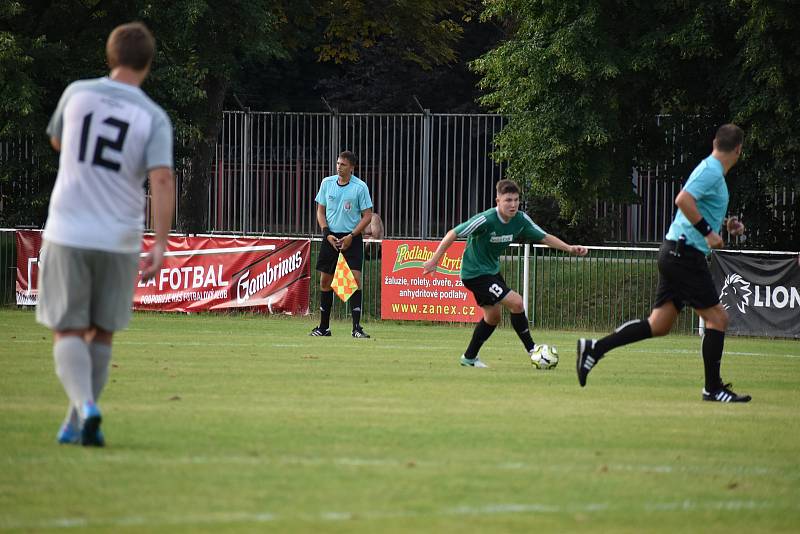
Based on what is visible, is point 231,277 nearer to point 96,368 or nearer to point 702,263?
point 702,263

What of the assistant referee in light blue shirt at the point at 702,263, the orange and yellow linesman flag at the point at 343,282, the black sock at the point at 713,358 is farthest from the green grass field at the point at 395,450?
the orange and yellow linesman flag at the point at 343,282

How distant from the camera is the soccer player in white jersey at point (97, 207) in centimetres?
696

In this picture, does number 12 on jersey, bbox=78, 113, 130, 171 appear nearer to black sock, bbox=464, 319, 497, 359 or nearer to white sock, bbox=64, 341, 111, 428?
white sock, bbox=64, 341, 111, 428

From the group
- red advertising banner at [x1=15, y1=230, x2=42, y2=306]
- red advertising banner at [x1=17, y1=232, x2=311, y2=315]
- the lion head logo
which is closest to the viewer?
the lion head logo

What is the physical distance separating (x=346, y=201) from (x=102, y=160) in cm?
1048

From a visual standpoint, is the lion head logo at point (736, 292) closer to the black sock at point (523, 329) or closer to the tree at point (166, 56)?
the black sock at point (523, 329)

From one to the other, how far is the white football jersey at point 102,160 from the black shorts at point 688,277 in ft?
15.6

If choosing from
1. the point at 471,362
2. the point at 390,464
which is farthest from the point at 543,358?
the point at 390,464

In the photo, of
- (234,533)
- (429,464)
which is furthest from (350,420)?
(234,533)

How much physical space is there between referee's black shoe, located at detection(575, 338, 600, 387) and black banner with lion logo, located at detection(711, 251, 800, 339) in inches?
375

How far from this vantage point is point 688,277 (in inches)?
412

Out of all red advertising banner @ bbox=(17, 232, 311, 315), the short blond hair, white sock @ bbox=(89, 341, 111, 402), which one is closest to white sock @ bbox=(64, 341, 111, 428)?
white sock @ bbox=(89, 341, 111, 402)

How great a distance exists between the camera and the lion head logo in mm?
20266

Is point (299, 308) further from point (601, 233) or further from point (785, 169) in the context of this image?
point (601, 233)
